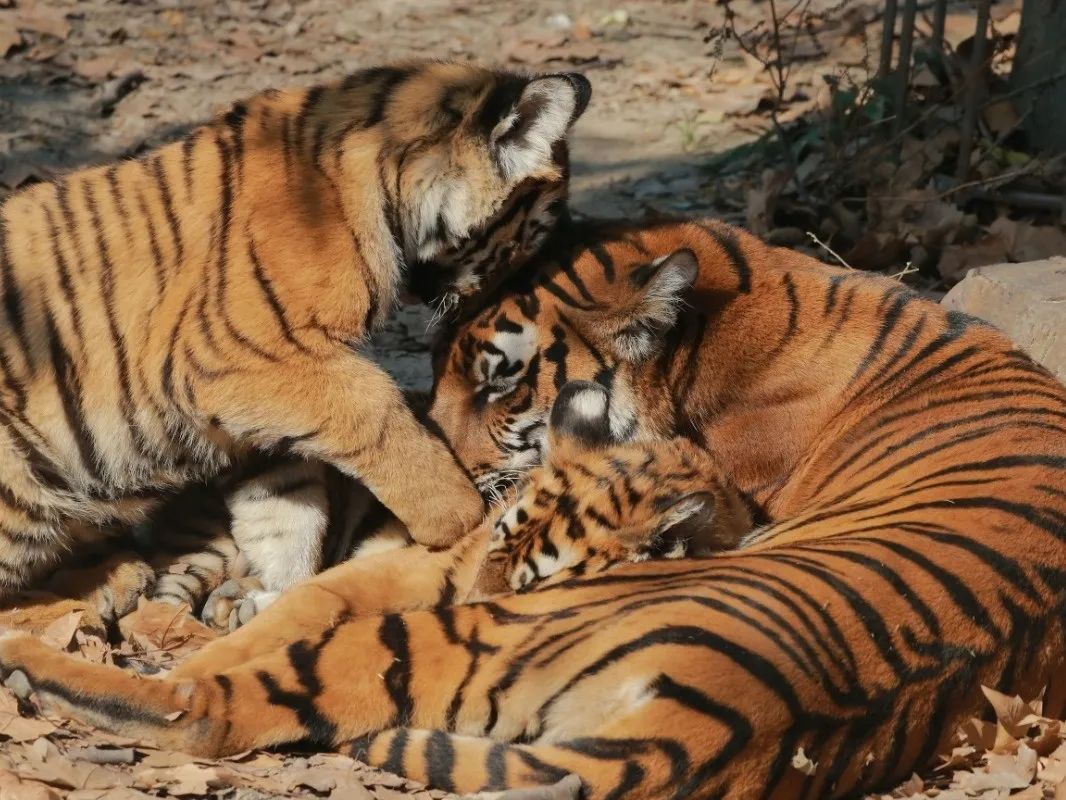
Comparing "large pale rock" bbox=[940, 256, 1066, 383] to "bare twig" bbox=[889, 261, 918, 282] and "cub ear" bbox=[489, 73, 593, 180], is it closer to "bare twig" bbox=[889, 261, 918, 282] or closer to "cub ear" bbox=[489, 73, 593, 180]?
"bare twig" bbox=[889, 261, 918, 282]

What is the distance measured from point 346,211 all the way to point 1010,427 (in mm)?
1796

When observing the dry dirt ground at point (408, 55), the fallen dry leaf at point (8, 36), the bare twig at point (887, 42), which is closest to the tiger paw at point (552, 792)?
the dry dirt ground at point (408, 55)

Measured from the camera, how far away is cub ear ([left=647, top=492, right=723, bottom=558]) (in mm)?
3309

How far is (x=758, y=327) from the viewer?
4.02m

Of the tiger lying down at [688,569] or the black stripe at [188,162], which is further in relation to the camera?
the black stripe at [188,162]

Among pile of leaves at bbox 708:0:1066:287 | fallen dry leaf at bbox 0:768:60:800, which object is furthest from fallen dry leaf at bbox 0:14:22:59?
fallen dry leaf at bbox 0:768:60:800

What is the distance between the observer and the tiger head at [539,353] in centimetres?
395

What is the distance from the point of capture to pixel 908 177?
6.30 metres

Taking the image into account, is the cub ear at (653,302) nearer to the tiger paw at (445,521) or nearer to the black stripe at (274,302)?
the tiger paw at (445,521)

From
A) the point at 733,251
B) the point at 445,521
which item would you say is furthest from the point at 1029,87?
the point at 445,521

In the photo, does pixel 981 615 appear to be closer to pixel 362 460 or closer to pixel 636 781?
pixel 636 781

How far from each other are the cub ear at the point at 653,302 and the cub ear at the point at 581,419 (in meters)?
0.26

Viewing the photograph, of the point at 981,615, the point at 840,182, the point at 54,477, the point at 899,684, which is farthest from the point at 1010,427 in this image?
the point at 840,182

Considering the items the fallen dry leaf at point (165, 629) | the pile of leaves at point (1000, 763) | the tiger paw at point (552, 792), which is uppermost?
the tiger paw at point (552, 792)
